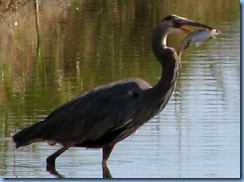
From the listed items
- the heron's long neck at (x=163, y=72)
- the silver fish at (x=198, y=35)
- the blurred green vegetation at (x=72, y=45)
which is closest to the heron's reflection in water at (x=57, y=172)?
the heron's long neck at (x=163, y=72)

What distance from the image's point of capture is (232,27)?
21734mm

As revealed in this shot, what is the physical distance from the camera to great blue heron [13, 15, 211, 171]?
9.63 m

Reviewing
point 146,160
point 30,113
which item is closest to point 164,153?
point 146,160

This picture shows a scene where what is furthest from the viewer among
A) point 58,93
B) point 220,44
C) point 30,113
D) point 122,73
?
point 220,44

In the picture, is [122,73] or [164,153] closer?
[164,153]

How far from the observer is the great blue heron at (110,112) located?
31.6 ft

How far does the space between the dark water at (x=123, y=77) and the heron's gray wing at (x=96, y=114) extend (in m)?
0.35

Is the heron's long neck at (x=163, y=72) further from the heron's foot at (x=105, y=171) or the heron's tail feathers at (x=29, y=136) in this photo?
the heron's tail feathers at (x=29, y=136)

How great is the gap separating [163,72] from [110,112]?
66 cm

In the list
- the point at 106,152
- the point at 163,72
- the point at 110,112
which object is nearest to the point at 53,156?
the point at 106,152

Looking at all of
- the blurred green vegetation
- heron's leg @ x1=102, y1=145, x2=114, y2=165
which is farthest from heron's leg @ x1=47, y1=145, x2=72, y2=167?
the blurred green vegetation

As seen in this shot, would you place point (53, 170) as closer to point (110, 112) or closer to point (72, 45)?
point (110, 112)

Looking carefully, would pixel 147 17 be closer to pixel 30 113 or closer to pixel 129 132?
pixel 30 113

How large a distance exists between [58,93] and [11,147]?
3.32m
